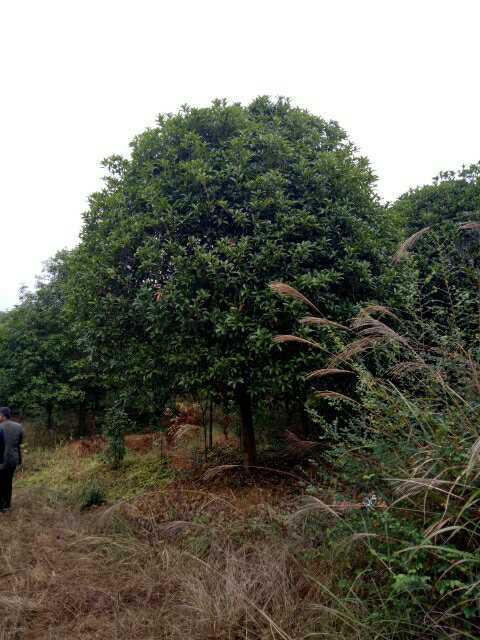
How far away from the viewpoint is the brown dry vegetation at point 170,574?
294 cm

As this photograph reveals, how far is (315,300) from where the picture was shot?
5.18 m

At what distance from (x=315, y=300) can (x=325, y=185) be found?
1520 mm

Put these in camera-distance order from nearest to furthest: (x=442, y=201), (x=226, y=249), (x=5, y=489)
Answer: (x=226, y=249) → (x=5, y=489) → (x=442, y=201)

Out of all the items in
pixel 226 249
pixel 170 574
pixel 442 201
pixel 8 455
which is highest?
pixel 442 201

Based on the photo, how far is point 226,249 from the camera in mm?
5102

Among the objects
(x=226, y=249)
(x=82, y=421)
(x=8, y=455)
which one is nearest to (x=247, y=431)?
(x=226, y=249)

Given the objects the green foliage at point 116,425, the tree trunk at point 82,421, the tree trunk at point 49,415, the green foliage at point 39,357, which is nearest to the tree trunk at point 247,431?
the green foliage at point 116,425

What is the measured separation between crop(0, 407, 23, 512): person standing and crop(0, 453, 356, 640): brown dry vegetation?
123cm

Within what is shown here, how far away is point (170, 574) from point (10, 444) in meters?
4.18

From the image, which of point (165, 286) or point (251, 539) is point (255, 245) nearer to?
point (165, 286)

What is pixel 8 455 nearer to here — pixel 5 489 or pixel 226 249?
pixel 5 489

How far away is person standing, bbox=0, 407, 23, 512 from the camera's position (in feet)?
21.9

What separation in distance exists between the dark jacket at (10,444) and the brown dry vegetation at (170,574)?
1324 millimetres

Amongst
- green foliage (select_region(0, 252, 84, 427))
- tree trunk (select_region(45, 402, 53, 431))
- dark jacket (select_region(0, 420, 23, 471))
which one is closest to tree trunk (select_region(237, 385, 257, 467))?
dark jacket (select_region(0, 420, 23, 471))
